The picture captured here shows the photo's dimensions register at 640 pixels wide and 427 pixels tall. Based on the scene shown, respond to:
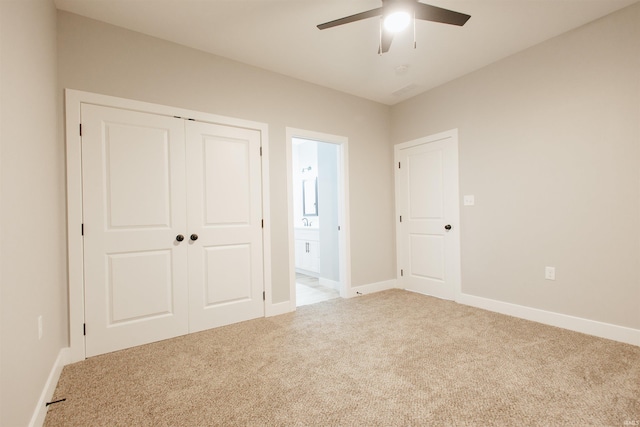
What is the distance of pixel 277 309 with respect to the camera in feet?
10.7

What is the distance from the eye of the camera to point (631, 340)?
235cm

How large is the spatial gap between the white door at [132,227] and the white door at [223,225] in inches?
4.3

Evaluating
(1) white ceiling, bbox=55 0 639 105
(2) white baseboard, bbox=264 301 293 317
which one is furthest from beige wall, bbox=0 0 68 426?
(2) white baseboard, bbox=264 301 293 317

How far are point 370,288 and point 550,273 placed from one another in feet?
6.56

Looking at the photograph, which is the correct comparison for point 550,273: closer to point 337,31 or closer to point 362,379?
point 362,379

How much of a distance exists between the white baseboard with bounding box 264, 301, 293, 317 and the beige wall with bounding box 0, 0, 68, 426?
1.69 m

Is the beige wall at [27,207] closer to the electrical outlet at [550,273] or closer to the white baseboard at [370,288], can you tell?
the white baseboard at [370,288]

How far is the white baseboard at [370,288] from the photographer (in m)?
3.89

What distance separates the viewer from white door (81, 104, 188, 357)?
7.73ft

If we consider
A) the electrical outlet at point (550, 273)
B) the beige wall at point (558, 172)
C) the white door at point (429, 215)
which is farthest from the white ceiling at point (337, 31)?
the electrical outlet at point (550, 273)

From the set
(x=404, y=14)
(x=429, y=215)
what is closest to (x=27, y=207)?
(x=404, y=14)

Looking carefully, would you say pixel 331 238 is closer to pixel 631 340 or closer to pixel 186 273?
pixel 186 273

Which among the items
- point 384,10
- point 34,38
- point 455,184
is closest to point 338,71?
point 384,10

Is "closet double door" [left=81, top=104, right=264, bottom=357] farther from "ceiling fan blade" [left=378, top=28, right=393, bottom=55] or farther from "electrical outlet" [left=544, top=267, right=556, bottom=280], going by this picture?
"electrical outlet" [left=544, top=267, right=556, bottom=280]
